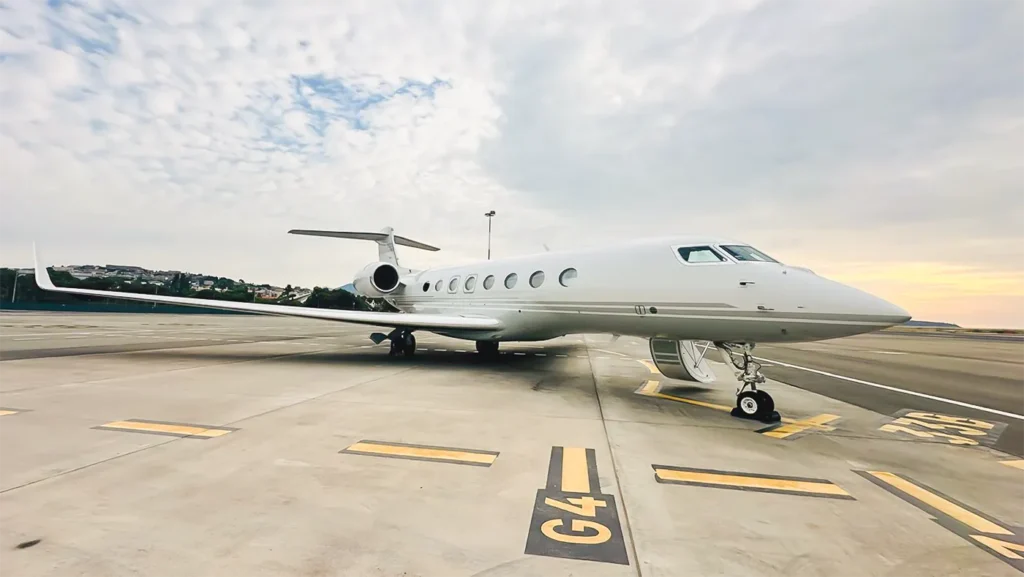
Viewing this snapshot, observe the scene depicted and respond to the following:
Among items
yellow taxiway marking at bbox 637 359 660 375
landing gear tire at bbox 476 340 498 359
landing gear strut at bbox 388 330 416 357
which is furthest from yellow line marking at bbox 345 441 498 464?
landing gear tire at bbox 476 340 498 359

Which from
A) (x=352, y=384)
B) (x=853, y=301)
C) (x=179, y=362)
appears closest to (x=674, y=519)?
(x=853, y=301)

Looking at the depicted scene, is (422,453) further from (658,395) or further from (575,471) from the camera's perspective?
(658,395)

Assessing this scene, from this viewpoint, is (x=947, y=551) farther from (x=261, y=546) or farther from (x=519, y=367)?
(x=519, y=367)

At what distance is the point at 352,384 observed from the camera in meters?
7.99

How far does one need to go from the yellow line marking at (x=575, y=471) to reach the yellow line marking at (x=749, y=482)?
62 centimetres

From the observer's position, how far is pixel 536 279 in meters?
10.1

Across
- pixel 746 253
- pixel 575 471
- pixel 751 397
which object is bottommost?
pixel 575 471

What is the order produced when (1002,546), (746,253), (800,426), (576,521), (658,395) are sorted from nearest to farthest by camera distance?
(1002,546) → (576,521) → (800,426) → (746,253) → (658,395)

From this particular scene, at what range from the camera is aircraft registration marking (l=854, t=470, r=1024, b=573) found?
2791mm

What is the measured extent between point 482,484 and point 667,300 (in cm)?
464

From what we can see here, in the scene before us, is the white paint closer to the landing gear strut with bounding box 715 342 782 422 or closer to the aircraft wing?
the landing gear strut with bounding box 715 342 782 422

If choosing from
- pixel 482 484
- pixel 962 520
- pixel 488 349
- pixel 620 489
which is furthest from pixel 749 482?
pixel 488 349

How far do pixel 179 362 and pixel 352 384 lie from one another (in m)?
5.01

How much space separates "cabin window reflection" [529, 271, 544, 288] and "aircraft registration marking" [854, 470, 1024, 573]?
21.3 feet
